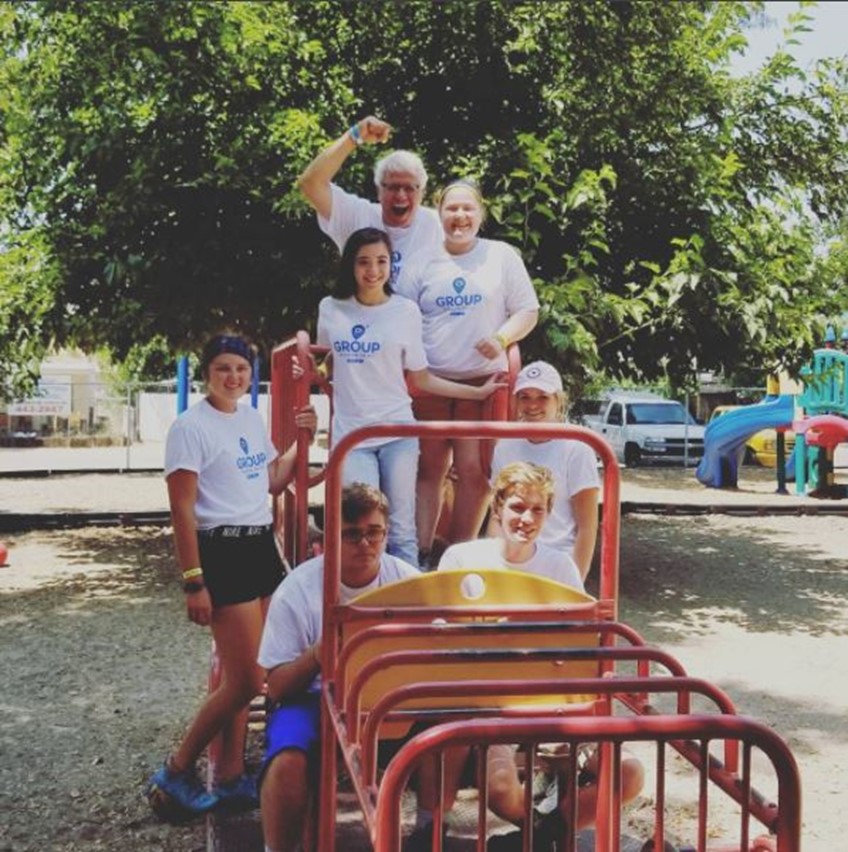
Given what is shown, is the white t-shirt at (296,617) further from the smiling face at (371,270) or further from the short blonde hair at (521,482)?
the smiling face at (371,270)

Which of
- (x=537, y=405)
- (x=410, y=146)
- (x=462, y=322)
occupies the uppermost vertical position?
(x=410, y=146)

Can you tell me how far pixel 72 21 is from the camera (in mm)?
9148

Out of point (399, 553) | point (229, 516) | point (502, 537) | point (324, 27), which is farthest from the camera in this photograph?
point (324, 27)

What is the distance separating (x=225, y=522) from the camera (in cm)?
371

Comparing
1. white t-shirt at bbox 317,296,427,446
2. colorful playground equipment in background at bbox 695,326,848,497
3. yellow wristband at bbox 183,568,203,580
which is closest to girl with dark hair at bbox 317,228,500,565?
white t-shirt at bbox 317,296,427,446

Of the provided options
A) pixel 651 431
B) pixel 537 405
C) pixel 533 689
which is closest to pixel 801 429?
pixel 651 431

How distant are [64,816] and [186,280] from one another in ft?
17.7

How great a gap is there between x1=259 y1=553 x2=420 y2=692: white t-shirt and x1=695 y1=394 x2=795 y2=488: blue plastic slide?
16.0 meters

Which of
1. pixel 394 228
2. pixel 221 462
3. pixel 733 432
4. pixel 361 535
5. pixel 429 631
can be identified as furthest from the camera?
pixel 733 432

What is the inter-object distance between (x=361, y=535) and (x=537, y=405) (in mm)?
1059

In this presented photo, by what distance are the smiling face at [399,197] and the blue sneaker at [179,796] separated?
219 cm

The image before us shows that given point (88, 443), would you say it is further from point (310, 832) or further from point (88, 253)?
point (310, 832)

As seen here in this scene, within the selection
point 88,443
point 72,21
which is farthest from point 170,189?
point 88,443

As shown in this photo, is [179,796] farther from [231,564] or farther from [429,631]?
[429,631]
